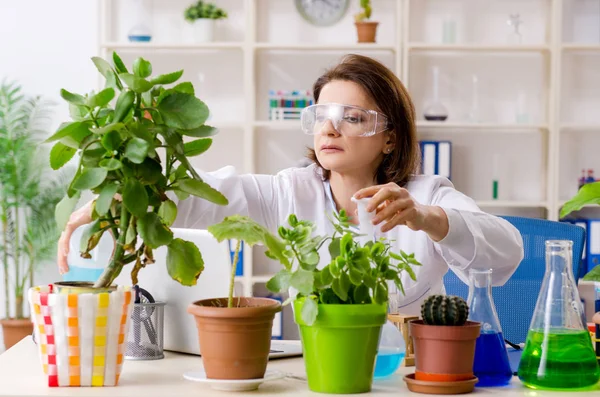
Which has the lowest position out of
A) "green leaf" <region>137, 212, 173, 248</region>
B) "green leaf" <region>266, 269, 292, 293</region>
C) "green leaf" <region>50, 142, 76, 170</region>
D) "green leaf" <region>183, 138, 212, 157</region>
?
"green leaf" <region>266, 269, 292, 293</region>

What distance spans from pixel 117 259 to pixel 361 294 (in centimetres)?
39

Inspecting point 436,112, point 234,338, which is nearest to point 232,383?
point 234,338

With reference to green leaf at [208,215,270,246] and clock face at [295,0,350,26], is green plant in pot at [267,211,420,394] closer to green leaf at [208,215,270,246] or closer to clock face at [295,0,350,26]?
green leaf at [208,215,270,246]

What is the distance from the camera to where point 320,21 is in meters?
4.75

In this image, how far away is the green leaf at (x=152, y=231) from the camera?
4.27 feet

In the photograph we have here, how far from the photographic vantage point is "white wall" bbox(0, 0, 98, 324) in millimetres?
4891

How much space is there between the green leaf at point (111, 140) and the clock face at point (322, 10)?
358 centimetres

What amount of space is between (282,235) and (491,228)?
2.29ft

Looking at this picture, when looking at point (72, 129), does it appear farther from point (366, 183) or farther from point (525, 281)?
point (525, 281)

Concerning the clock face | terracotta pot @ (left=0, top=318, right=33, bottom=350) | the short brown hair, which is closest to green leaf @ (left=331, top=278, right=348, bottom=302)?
the short brown hair

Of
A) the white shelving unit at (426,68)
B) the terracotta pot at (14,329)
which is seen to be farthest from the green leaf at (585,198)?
the terracotta pot at (14,329)

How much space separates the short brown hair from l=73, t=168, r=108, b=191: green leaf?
983mm

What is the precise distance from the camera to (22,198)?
4742 millimetres

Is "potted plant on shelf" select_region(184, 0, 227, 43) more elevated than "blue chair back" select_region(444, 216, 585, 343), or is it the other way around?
"potted plant on shelf" select_region(184, 0, 227, 43)
